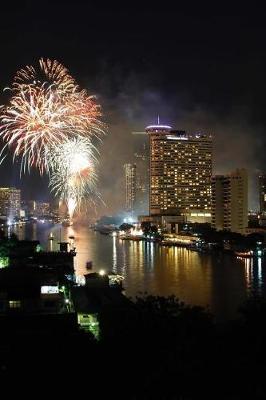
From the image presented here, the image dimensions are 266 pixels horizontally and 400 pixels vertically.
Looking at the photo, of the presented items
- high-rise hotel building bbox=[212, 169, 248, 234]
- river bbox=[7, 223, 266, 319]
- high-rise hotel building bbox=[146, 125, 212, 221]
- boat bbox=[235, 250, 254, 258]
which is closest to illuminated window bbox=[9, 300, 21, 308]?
river bbox=[7, 223, 266, 319]

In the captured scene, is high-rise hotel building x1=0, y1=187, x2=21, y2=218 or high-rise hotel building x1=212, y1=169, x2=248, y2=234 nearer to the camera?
high-rise hotel building x1=212, y1=169, x2=248, y2=234

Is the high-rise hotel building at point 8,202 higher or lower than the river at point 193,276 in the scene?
higher

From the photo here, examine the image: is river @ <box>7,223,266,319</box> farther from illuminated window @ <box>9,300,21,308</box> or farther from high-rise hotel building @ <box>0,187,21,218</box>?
high-rise hotel building @ <box>0,187,21,218</box>

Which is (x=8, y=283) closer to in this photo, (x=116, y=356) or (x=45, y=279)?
(x=45, y=279)

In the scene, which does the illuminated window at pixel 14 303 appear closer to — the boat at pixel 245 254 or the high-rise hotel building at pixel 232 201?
the boat at pixel 245 254

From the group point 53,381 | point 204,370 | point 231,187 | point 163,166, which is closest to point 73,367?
point 53,381

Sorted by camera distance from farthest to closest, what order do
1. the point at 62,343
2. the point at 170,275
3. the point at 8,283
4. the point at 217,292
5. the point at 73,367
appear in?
1. the point at 170,275
2. the point at 217,292
3. the point at 8,283
4. the point at 62,343
5. the point at 73,367

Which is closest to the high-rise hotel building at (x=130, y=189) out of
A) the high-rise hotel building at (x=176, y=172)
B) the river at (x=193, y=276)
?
the high-rise hotel building at (x=176, y=172)
